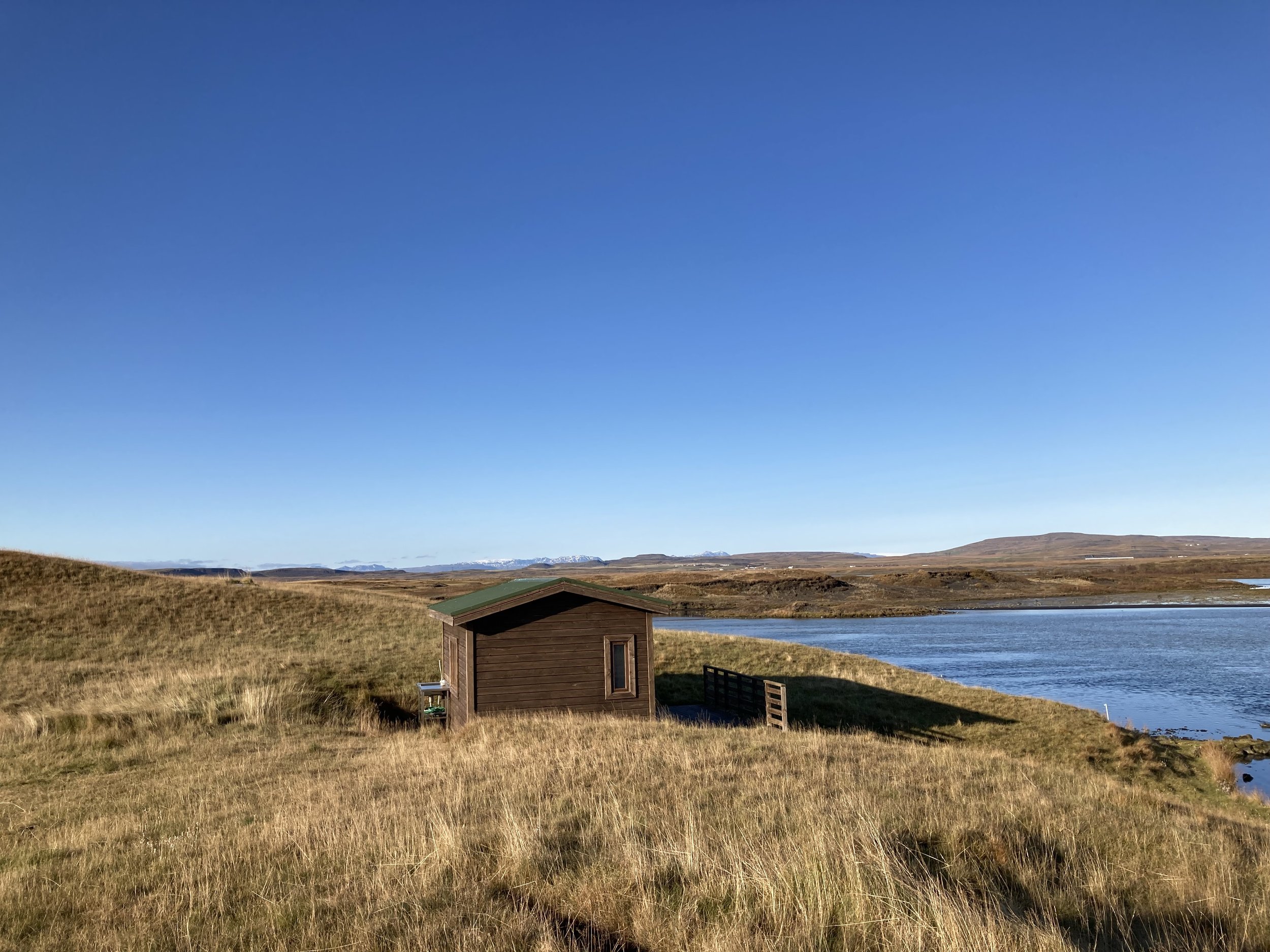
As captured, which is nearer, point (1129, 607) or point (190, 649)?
point (190, 649)

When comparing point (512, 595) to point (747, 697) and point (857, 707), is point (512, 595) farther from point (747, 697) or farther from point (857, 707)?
point (857, 707)

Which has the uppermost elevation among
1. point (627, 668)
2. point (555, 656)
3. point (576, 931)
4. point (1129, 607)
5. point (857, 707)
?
point (555, 656)

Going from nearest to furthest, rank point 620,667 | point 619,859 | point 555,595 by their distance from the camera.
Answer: point 619,859 → point 555,595 → point 620,667

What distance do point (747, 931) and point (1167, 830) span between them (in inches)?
298

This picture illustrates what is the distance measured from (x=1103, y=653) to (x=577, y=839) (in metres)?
48.2

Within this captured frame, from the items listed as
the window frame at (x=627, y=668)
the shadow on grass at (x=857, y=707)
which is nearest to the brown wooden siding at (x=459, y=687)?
the window frame at (x=627, y=668)

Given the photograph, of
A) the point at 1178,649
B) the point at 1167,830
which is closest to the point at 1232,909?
the point at 1167,830

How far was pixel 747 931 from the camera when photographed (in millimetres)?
6422

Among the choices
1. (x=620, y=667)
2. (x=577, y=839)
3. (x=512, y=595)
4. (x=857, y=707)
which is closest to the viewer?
(x=577, y=839)

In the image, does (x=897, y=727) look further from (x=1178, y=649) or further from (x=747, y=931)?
(x=1178, y=649)

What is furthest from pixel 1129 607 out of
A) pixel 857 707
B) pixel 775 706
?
pixel 775 706

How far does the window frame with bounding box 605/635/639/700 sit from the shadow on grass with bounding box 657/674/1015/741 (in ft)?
18.7

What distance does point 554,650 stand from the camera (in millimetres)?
22078

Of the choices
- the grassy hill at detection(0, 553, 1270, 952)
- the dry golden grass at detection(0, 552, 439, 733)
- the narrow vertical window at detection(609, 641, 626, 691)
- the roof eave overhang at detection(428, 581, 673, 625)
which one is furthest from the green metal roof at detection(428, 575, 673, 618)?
the dry golden grass at detection(0, 552, 439, 733)
